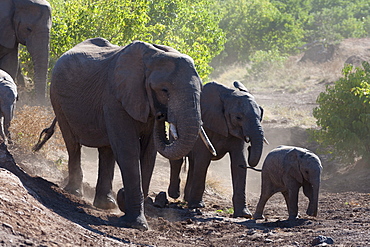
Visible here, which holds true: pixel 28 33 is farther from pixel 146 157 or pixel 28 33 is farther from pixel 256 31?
pixel 256 31

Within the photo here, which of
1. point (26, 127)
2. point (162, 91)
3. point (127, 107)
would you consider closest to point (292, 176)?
point (127, 107)

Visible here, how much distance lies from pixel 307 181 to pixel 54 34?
6.69 m

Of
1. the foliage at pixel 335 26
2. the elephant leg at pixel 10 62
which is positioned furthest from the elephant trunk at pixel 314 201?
the foliage at pixel 335 26

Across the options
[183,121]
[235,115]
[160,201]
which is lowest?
[160,201]

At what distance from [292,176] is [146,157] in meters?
2.72

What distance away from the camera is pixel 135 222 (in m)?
8.04

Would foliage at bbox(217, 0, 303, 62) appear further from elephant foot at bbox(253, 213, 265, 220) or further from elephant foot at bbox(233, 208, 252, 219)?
elephant foot at bbox(233, 208, 252, 219)

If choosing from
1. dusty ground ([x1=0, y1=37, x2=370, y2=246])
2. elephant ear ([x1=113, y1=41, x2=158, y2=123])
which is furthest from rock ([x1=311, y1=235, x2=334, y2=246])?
elephant ear ([x1=113, y1=41, x2=158, y2=123])

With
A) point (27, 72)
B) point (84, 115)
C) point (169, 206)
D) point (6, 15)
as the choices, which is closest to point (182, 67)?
point (84, 115)

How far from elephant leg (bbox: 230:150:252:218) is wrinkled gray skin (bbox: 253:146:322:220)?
32 centimetres

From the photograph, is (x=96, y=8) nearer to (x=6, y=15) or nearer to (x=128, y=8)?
(x=128, y=8)

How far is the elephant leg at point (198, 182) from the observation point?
1116 centimetres

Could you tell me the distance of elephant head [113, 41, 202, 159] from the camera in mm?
7305

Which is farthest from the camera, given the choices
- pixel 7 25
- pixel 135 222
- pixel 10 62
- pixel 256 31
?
pixel 256 31
